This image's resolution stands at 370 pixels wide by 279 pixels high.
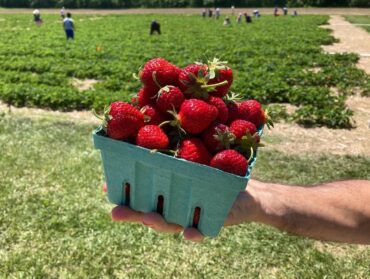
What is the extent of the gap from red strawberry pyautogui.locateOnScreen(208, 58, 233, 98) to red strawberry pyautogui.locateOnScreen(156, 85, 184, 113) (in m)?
0.18

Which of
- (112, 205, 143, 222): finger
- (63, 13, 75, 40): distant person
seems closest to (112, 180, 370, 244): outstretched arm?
(112, 205, 143, 222): finger

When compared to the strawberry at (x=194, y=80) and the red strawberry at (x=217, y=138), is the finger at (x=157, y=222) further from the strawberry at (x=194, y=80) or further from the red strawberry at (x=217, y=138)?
the strawberry at (x=194, y=80)

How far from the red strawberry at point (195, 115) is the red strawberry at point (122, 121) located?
0.63 ft

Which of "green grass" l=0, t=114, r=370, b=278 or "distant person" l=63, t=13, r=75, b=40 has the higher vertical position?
"green grass" l=0, t=114, r=370, b=278

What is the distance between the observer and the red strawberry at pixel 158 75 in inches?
75.8

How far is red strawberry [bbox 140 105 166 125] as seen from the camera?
1.86m

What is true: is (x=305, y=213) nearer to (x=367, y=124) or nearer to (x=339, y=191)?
(x=339, y=191)

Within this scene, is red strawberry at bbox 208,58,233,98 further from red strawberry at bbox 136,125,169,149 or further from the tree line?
the tree line

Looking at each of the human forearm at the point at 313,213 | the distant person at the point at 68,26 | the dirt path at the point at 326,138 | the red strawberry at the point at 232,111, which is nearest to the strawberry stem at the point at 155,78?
the red strawberry at the point at 232,111

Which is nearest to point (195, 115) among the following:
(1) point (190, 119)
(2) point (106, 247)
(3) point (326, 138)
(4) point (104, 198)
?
(1) point (190, 119)

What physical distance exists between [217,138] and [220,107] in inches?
7.7

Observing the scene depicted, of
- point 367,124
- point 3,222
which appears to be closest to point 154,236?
point 3,222

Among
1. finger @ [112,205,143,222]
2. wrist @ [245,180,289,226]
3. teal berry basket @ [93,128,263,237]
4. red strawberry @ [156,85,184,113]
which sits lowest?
finger @ [112,205,143,222]

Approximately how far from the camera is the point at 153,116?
1875 mm
